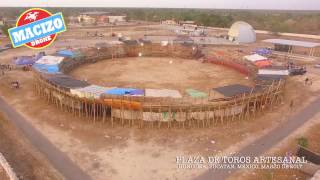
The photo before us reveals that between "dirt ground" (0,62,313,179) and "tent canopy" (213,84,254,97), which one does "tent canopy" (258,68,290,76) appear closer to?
"dirt ground" (0,62,313,179)

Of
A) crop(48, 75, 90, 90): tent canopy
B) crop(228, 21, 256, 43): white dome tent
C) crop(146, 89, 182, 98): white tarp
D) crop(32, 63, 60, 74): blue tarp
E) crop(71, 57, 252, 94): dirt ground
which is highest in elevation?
crop(228, 21, 256, 43): white dome tent

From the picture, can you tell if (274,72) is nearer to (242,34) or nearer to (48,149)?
(48,149)

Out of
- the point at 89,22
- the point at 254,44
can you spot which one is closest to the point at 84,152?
the point at 254,44

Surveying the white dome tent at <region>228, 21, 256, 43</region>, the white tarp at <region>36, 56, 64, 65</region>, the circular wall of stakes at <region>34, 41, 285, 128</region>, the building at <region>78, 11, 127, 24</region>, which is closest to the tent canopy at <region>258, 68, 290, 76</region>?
the circular wall of stakes at <region>34, 41, 285, 128</region>

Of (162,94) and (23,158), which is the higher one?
(162,94)

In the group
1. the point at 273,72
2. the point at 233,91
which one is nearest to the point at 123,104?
the point at 233,91
